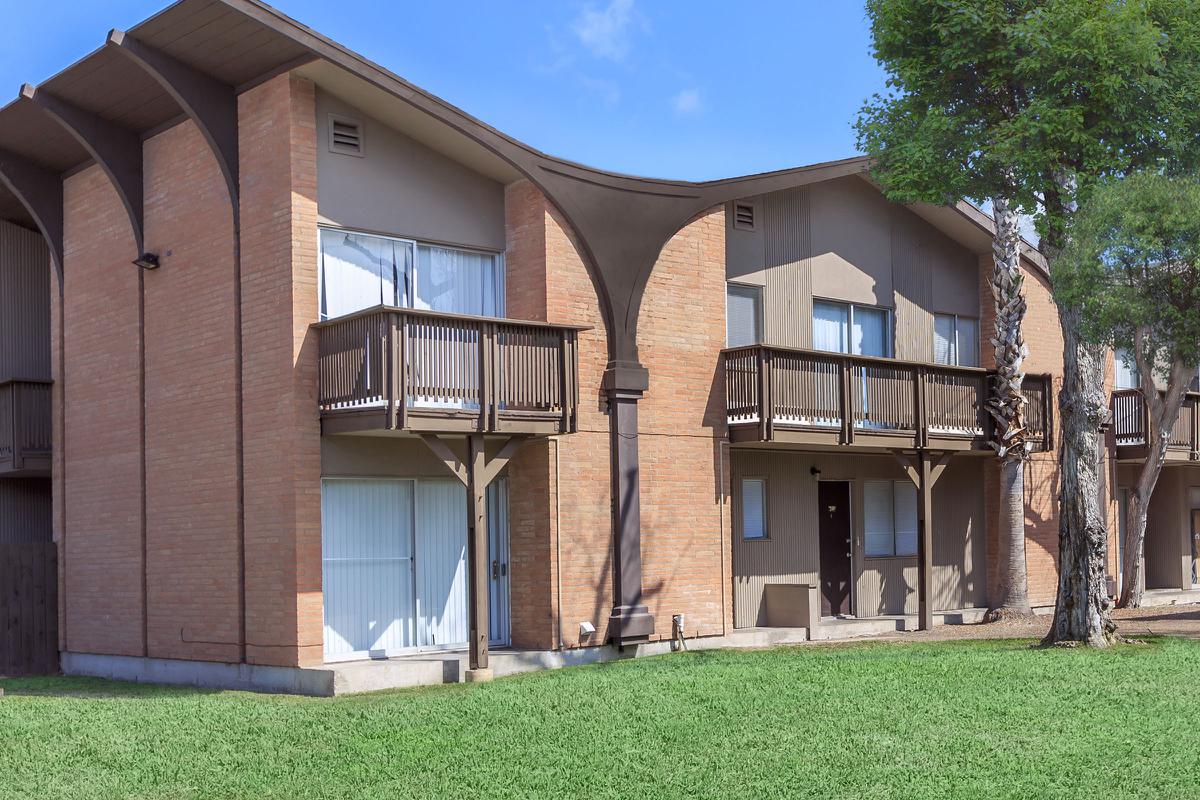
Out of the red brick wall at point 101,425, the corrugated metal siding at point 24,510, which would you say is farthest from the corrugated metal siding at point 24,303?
the red brick wall at point 101,425

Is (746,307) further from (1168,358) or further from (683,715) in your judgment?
(683,715)

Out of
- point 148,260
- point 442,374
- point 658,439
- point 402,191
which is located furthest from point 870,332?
point 148,260

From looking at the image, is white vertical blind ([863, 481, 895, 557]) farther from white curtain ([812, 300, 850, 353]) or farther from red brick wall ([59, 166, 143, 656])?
red brick wall ([59, 166, 143, 656])

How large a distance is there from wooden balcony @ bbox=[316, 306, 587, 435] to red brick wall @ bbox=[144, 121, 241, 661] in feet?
6.36

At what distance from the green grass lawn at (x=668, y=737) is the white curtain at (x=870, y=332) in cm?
836

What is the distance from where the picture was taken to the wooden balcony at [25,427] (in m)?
20.7

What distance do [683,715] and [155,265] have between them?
399 inches

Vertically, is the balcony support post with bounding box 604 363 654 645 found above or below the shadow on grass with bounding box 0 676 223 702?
above

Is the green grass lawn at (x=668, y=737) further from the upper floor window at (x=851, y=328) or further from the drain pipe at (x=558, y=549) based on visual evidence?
the upper floor window at (x=851, y=328)

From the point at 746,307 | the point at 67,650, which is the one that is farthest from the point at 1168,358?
the point at 67,650

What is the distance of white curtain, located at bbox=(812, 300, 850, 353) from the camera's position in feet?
73.1

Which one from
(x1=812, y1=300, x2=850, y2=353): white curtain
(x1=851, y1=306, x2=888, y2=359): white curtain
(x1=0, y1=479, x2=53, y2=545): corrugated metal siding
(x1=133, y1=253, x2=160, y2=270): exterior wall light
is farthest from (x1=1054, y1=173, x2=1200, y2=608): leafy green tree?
(x1=0, y1=479, x2=53, y2=545): corrugated metal siding

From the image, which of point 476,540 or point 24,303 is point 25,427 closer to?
point 24,303

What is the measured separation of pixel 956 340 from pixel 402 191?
1156 centimetres
